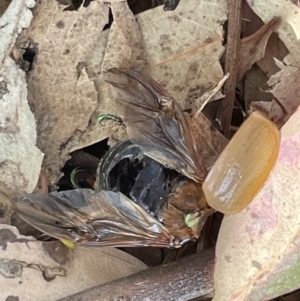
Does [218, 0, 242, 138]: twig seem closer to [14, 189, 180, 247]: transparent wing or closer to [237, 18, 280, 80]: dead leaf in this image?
[237, 18, 280, 80]: dead leaf

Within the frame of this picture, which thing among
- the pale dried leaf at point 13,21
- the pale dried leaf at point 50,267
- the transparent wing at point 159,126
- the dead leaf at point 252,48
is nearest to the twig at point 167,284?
the pale dried leaf at point 50,267

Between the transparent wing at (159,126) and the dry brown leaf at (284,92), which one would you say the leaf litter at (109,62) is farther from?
the transparent wing at (159,126)

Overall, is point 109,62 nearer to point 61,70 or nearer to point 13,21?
point 61,70

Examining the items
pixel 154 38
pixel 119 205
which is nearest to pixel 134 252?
pixel 119 205

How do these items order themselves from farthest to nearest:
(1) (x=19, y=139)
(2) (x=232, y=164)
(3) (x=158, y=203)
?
(1) (x=19, y=139), (3) (x=158, y=203), (2) (x=232, y=164)

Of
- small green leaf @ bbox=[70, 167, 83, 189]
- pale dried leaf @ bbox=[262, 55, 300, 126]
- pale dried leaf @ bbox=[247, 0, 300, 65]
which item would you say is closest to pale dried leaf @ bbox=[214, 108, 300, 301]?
pale dried leaf @ bbox=[262, 55, 300, 126]

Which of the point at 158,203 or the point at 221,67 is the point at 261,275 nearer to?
the point at 158,203

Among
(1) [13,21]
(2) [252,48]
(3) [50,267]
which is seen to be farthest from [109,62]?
(3) [50,267]

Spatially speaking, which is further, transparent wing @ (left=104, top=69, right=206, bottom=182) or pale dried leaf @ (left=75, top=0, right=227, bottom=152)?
pale dried leaf @ (left=75, top=0, right=227, bottom=152)
